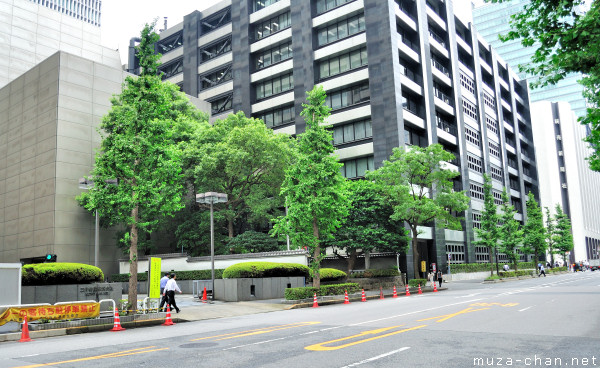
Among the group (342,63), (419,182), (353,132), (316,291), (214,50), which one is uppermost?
(214,50)

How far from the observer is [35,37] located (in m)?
64.5

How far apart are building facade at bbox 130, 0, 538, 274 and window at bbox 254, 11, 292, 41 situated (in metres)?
0.14

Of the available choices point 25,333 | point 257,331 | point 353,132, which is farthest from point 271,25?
point 257,331

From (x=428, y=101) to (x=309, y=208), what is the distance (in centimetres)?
3141

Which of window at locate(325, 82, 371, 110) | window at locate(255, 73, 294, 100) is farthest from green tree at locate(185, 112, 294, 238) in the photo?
window at locate(255, 73, 294, 100)

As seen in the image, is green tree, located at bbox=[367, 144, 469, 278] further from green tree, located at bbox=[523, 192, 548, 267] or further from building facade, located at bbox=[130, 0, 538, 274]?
green tree, located at bbox=[523, 192, 548, 267]

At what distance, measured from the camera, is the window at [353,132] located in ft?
165

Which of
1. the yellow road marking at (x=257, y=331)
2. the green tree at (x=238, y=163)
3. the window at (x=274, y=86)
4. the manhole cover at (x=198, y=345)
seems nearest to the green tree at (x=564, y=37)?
the yellow road marking at (x=257, y=331)

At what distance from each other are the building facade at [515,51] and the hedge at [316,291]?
438 ft

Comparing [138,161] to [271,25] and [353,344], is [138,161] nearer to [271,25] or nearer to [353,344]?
[353,344]

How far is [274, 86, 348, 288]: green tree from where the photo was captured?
27.5 metres

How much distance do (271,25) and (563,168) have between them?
88846 mm

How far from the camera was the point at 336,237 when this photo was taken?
38.8 meters

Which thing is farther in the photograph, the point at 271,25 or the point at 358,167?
the point at 271,25
